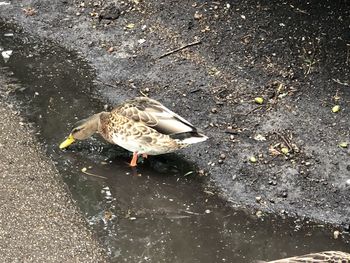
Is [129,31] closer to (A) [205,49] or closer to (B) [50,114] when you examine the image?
(A) [205,49]

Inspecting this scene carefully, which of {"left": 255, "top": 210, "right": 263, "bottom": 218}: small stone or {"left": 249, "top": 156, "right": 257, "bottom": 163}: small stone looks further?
{"left": 249, "top": 156, "right": 257, "bottom": 163}: small stone

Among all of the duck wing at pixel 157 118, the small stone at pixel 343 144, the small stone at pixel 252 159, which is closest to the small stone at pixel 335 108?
the small stone at pixel 343 144

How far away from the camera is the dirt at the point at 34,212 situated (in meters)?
4.60

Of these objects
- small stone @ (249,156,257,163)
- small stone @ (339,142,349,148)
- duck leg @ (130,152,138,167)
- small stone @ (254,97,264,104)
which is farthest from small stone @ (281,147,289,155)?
duck leg @ (130,152,138,167)

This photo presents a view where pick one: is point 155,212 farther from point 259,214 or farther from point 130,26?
point 130,26

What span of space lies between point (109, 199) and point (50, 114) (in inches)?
52.0

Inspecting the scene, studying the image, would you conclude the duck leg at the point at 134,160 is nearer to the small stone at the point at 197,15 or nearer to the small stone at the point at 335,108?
the small stone at the point at 335,108

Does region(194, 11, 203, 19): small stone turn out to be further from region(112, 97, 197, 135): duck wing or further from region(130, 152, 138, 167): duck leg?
region(130, 152, 138, 167): duck leg

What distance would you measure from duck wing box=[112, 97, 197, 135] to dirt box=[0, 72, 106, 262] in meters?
0.85

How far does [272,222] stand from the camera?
4.96 metres

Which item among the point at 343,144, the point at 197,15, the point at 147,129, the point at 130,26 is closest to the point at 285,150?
the point at 343,144

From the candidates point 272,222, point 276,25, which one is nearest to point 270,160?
point 272,222

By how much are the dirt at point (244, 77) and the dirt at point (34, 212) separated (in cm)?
115

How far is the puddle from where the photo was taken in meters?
4.77
